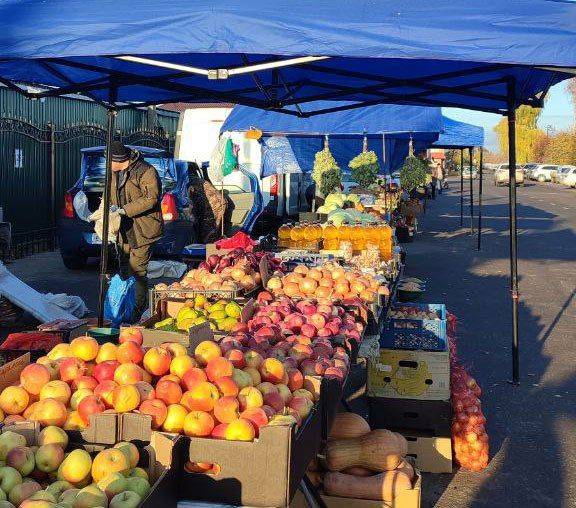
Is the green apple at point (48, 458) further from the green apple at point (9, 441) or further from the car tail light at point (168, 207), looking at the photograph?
the car tail light at point (168, 207)

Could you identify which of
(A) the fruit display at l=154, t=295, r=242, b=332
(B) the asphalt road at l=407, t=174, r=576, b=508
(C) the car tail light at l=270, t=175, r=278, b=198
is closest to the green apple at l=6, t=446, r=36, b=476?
(A) the fruit display at l=154, t=295, r=242, b=332

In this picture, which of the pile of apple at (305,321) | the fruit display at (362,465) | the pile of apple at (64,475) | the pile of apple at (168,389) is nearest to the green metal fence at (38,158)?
the pile of apple at (305,321)

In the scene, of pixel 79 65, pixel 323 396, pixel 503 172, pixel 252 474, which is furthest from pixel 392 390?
pixel 503 172

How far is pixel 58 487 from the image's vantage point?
2451 mm

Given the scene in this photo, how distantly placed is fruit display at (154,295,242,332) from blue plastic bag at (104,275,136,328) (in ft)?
5.99

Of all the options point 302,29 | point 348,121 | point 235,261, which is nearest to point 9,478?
point 302,29

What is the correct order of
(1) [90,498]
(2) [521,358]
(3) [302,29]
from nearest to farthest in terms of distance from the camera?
(1) [90,498] < (3) [302,29] < (2) [521,358]

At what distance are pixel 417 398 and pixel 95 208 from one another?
8026 mm

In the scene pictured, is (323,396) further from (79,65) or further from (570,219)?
(570,219)

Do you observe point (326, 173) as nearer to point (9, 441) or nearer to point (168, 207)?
point (168, 207)

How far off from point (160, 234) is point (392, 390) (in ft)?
10.7

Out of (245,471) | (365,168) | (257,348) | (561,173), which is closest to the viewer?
(245,471)

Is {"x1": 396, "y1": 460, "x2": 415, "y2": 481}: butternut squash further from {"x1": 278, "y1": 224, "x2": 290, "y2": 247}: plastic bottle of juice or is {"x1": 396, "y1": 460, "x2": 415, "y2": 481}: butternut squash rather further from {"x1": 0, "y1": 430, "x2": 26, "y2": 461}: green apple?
{"x1": 278, "y1": 224, "x2": 290, "y2": 247}: plastic bottle of juice

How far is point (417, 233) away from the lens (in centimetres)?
2198
